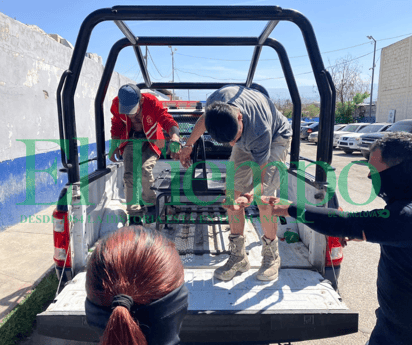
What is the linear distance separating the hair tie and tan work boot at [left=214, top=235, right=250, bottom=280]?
192cm

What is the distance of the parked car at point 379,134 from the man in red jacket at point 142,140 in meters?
9.98

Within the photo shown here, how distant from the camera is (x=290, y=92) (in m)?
4.31

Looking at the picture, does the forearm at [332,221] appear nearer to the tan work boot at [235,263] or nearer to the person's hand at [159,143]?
the tan work boot at [235,263]

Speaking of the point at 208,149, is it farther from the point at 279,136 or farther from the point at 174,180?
the point at 279,136

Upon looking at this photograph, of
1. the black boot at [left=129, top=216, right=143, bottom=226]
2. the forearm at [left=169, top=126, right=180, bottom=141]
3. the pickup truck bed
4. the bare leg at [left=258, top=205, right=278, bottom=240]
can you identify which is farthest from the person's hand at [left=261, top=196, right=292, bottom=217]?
the black boot at [left=129, top=216, right=143, bottom=226]

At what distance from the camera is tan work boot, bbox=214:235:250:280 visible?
9.25 ft

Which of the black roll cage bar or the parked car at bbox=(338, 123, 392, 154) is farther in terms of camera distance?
the parked car at bbox=(338, 123, 392, 154)

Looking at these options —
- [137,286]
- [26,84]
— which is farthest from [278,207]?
[26,84]

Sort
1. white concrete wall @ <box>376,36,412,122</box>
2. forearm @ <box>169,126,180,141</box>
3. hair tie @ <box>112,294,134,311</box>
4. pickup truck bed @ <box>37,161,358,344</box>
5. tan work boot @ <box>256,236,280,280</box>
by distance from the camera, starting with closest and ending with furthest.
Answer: hair tie @ <box>112,294,134,311</box> → pickup truck bed @ <box>37,161,358,344</box> → tan work boot @ <box>256,236,280,280</box> → forearm @ <box>169,126,180,141</box> → white concrete wall @ <box>376,36,412,122</box>

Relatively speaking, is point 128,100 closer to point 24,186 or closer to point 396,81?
point 24,186

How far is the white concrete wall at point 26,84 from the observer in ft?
19.4

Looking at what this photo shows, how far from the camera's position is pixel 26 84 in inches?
261

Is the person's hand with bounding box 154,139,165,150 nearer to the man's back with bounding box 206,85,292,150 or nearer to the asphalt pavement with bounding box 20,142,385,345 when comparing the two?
the man's back with bounding box 206,85,292,150

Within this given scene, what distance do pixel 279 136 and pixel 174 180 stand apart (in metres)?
1.46
